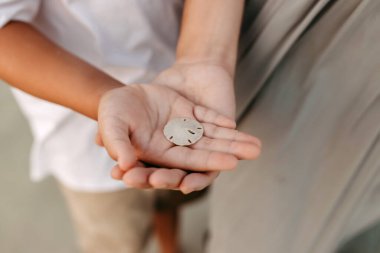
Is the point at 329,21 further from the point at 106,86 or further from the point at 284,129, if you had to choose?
the point at 106,86

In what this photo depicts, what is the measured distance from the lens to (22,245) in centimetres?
134

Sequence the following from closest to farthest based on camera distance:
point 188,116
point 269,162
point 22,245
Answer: point 188,116
point 269,162
point 22,245

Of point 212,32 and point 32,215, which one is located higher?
point 212,32

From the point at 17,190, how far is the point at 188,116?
95 cm

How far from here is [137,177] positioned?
52cm

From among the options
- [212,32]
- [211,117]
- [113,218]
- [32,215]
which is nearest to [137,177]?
[211,117]

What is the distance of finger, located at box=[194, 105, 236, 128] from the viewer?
0.59m

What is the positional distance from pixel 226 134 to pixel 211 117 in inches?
1.6

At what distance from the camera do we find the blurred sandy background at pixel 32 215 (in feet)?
4.40

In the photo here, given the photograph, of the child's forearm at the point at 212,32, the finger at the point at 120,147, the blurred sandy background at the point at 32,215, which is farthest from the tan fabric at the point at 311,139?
the blurred sandy background at the point at 32,215

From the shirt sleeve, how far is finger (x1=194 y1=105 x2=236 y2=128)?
0.78 ft

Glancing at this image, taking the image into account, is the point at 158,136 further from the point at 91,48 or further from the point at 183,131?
the point at 91,48

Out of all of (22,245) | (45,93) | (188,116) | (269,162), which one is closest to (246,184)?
(269,162)

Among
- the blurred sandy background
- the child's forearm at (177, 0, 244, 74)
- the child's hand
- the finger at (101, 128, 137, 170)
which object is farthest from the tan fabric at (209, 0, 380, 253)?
the blurred sandy background
